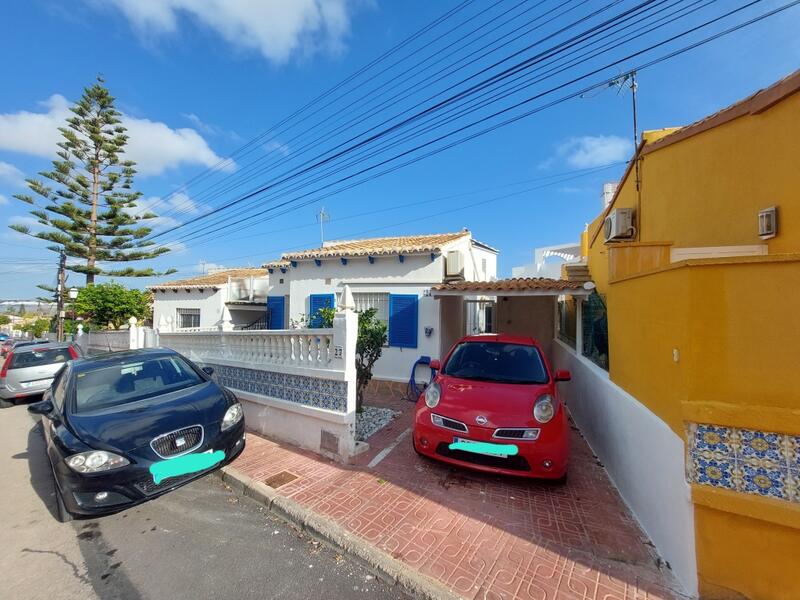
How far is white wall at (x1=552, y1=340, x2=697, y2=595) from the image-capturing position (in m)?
2.30

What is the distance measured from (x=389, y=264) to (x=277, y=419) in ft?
15.6

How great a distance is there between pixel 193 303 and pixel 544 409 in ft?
53.0

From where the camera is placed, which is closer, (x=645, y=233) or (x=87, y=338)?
(x=645, y=233)

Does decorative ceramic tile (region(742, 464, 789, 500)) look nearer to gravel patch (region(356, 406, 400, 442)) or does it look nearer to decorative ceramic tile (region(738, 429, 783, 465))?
decorative ceramic tile (region(738, 429, 783, 465))

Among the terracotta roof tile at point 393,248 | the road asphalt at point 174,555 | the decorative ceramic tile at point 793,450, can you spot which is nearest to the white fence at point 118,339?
the terracotta roof tile at point 393,248

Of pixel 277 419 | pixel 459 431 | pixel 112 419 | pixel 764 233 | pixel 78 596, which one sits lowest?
pixel 78 596

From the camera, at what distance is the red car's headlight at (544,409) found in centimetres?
361

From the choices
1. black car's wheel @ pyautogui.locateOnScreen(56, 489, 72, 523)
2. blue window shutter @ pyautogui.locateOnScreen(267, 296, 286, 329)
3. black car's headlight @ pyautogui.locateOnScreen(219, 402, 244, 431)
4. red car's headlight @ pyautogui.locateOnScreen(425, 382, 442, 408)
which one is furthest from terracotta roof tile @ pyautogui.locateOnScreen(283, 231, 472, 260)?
black car's wheel @ pyautogui.locateOnScreen(56, 489, 72, 523)

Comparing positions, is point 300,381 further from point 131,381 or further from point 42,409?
point 42,409

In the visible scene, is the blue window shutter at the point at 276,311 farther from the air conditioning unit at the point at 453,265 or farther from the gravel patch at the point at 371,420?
the air conditioning unit at the point at 453,265

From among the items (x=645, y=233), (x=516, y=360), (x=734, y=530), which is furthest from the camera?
(x=645, y=233)

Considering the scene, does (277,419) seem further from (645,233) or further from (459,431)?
(645,233)

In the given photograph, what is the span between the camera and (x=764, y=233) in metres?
3.50

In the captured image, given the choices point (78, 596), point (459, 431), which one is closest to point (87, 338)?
point (78, 596)
